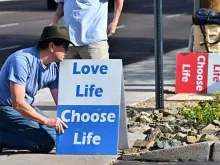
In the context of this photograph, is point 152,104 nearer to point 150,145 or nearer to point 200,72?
point 200,72

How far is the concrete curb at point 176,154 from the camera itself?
7.32m

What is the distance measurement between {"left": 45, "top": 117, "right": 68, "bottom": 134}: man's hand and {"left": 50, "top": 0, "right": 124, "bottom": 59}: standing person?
120cm

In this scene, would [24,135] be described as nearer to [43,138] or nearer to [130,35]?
[43,138]

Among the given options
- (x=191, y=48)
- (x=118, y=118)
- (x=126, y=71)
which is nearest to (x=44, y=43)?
(x=118, y=118)

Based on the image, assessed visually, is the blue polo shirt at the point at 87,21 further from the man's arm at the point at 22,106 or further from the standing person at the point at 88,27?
the man's arm at the point at 22,106

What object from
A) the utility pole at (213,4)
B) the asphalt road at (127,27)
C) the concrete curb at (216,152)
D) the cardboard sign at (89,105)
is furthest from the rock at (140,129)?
the asphalt road at (127,27)

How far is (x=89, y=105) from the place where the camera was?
7602mm

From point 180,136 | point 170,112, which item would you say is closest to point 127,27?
point 170,112

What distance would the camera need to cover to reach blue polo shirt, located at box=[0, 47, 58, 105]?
7.28m

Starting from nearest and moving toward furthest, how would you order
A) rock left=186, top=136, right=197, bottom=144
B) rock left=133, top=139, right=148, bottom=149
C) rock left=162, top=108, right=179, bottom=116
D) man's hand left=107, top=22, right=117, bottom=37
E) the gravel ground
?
rock left=186, top=136, right=197, bottom=144 < rock left=133, top=139, right=148, bottom=149 < man's hand left=107, top=22, right=117, bottom=37 < rock left=162, top=108, right=179, bottom=116 < the gravel ground

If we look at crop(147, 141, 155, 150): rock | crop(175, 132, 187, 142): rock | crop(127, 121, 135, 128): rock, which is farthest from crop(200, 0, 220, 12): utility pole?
crop(147, 141, 155, 150): rock

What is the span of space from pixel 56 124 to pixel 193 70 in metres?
3.87

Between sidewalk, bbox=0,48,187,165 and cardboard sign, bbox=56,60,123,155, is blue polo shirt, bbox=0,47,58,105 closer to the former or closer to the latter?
cardboard sign, bbox=56,60,123,155

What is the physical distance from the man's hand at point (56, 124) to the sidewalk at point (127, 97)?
9.3 inches
